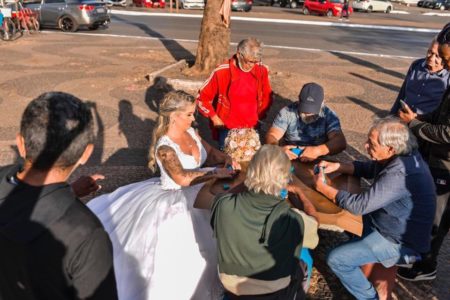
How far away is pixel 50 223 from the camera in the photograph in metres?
1.60

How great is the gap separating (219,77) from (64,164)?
3.54 m

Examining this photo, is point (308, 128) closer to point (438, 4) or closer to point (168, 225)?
point (168, 225)

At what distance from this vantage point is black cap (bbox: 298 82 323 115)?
13.9ft

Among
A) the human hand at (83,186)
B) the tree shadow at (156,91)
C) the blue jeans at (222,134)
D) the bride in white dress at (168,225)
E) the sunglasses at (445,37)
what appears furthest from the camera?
the tree shadow at (156,91)

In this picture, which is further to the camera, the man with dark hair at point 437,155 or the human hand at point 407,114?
the human hand at point 407,114

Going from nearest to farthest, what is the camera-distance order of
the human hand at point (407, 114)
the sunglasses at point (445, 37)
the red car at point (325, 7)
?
the sunglasses at point (445, 37) < the human hand at point (407, 114) < the red car at point (325, 7)

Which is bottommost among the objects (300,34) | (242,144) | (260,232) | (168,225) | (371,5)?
(300,34)

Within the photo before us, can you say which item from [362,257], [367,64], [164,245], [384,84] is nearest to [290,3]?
[367,64]

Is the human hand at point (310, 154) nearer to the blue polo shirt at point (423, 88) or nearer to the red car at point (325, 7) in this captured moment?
the blue polo shirt at point (423, 88)

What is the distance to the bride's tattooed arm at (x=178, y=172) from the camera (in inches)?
144

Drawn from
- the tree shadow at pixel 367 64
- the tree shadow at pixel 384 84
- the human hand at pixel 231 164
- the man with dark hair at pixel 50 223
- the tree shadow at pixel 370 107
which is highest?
the man with dark hair at pixel 50 223

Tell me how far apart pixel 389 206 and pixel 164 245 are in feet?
A: 5.91

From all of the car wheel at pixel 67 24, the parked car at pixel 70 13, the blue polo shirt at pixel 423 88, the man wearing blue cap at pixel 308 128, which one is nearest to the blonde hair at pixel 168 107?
the man wearing blue cap at pixel 308 128

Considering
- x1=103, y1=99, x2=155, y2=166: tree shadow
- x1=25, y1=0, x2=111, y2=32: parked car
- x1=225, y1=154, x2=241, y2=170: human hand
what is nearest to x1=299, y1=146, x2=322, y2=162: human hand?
x1=225, y1=154, x2=241, y2=170: human hand
